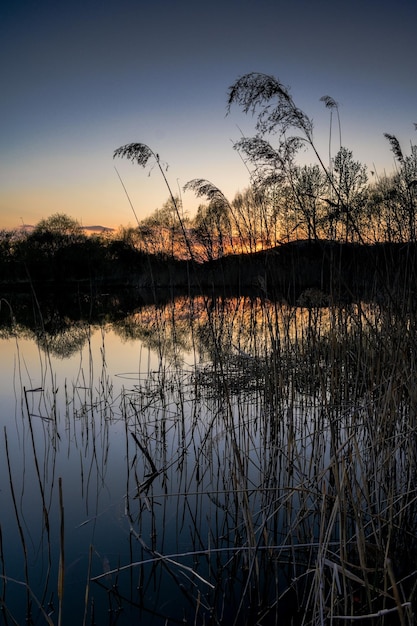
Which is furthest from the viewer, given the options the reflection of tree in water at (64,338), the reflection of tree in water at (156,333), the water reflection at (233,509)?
the reflection of tree in water at (64,338)

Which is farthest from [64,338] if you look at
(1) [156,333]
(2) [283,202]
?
(2) [283,202]

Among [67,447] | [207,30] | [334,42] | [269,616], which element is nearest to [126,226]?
[207,30]

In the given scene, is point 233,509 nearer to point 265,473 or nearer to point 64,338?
point 265,473

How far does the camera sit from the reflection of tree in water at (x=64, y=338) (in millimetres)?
9078

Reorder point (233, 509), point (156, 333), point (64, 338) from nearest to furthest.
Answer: point (233, 509) < point (64, 338) < point (156, 333)

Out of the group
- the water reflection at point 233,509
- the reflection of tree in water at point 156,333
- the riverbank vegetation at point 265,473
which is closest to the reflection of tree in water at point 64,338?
the reflection of tree in water at point 156,333

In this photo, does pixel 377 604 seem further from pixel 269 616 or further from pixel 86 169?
pixel 86 169

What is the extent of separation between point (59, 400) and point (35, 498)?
2.19 meters

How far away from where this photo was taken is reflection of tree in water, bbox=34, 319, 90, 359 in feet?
29.8

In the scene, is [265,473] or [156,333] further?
[156,333]

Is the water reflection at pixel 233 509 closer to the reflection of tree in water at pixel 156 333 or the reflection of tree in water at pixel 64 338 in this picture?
the reflection of tree in water at pixel 156 333

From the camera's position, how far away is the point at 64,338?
421 inches

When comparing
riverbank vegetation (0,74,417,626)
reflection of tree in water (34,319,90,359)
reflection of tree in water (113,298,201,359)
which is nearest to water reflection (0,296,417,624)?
riverbank vegetation (0,74,417,626)

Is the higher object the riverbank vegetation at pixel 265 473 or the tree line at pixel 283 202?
the tree line at pixel 283 202
